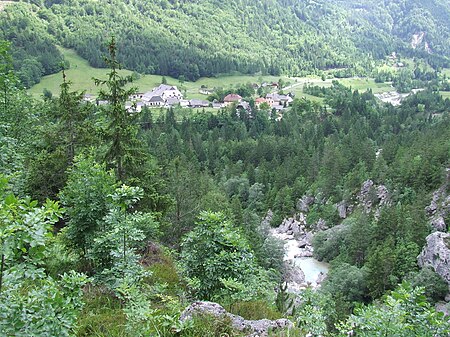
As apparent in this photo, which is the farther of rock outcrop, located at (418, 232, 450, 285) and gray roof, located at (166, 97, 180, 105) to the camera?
gray roof, located at (166, 97, 180, 105)

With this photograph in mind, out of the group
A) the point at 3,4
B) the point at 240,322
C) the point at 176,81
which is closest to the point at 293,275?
the point at 240,322

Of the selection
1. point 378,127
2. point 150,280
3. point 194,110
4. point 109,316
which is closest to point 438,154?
point 378,127

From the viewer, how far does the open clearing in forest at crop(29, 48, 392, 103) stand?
138 meters

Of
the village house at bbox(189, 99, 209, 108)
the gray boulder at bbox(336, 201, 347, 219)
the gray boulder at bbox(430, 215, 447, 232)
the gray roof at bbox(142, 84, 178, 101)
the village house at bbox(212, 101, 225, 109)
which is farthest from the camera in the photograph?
the gray roof at bbox(142, 84, 178, 101)

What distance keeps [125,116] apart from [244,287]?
41.6 feet

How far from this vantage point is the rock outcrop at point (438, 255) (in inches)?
1475

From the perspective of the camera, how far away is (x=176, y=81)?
170 meters

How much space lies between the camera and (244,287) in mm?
10273

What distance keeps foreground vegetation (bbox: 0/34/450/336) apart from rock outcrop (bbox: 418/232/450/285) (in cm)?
107

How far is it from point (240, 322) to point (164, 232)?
2099 centimetres

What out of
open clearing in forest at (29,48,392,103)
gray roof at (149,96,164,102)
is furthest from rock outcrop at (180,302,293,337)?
open clearing in forest at (29,48,392,103)

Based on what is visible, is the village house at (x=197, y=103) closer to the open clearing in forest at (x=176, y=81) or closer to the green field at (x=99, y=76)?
the open clearing in forest at (x=176, y=81)

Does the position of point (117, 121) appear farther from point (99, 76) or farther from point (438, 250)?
point (99, 76)

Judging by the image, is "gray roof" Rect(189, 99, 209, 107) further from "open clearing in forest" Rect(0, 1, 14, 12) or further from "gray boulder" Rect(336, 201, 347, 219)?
"open clearing in forest" Rect(0, 1, 14, 12)
